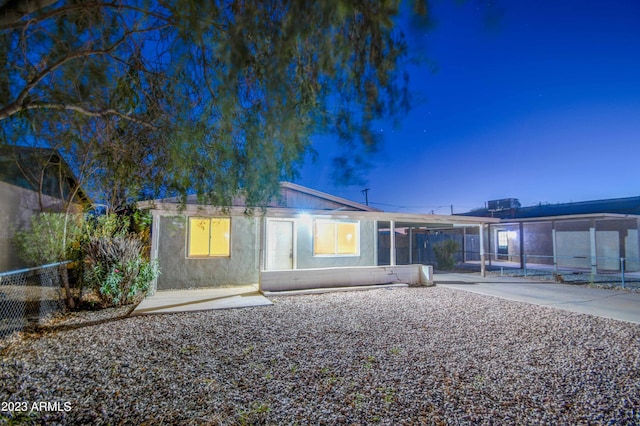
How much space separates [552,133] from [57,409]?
17.0 m

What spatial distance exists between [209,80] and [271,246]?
7.59 metres

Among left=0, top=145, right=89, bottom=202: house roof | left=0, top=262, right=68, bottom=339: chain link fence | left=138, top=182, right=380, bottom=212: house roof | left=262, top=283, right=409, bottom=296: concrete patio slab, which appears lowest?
left=262, top=283, right=409, bottom=296: concrete patio slab

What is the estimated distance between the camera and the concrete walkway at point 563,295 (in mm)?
6449

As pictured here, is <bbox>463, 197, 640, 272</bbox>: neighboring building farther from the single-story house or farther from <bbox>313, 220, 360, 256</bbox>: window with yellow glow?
<bbox>313, 220, 360, 256</bbox>: window with yellow glow

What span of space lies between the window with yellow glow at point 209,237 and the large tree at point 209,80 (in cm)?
448

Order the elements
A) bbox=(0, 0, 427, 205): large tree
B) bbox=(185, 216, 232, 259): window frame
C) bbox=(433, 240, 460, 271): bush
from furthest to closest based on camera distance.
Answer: bbox=(433, 240, 460, 271): bush < bbox=(185, 216, 232, 259): window frame < bbox=(0, 0, 427, 205): large tree

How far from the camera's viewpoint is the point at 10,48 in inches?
126

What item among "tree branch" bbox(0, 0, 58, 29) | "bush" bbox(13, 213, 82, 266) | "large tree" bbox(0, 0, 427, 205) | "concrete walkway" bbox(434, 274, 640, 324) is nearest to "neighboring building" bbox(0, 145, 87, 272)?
"bush" bbox(13, 213, 82, 266)

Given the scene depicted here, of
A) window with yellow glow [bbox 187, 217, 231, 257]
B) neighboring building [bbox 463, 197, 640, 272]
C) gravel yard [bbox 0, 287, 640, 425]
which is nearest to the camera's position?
gravel yard [bbox 0, 287, 640, 425]

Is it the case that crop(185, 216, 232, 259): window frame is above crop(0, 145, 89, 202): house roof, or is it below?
below

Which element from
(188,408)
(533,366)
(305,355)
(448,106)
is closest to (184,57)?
(448,106)

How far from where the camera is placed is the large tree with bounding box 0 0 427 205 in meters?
2.03

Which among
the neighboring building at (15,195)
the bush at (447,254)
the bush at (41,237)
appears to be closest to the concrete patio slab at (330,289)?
the bush at (41,237)

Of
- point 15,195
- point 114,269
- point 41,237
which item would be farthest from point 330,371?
→ point 15,195
